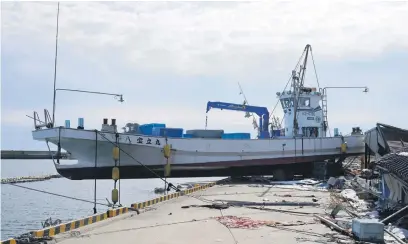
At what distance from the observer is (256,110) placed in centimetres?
3061

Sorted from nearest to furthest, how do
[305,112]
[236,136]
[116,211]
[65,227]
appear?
[65,227]
[116,211]
[236,136]
[305,112]

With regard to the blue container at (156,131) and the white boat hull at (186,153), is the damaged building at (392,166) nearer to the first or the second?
the white boat hull at (186,153)

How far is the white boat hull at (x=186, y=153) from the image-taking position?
22.7 metres

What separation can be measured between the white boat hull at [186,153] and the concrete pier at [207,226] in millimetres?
8860

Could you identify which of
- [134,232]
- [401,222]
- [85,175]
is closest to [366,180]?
[401,222]

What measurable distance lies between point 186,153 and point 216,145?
192cm

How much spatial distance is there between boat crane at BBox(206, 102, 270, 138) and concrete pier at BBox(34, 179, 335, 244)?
51.1ft

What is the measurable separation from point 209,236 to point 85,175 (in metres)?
16.7

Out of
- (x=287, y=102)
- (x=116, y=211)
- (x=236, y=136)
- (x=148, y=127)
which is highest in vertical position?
(x=287, y=102)

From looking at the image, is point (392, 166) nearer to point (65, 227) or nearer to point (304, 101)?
point (65, 227)

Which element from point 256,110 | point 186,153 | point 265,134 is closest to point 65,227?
point 186,153

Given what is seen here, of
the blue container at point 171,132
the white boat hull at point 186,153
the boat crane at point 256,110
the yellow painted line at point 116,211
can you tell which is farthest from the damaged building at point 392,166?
the boat crane at point 256,110

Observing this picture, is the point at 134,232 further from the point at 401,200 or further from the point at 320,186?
the point at 320,186

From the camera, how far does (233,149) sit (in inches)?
1040
